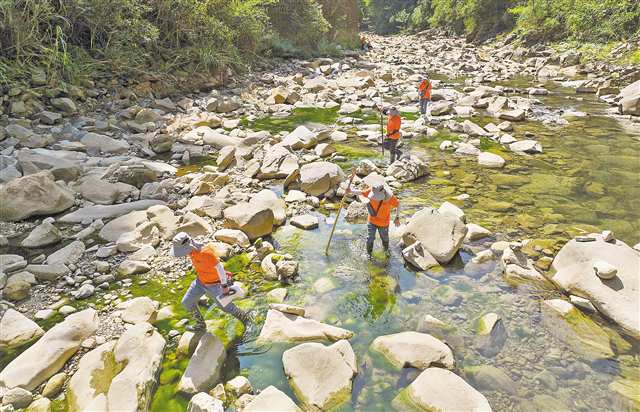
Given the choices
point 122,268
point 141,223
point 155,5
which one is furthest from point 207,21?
point 122,268

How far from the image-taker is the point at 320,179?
879cm

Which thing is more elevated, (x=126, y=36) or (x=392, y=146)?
(x=126, y=36)

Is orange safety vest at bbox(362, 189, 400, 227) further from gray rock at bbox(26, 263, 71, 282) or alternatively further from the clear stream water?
gray rock at bbox(26, 263, 71, 282)

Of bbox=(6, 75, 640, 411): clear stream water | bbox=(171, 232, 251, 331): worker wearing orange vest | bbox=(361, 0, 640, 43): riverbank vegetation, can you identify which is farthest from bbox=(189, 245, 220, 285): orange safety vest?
bbox=(361, 0, 640, 43): riverbank vegetation

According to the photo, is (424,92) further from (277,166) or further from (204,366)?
(204,366)

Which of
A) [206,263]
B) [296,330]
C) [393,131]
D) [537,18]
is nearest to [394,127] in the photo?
[393,131]

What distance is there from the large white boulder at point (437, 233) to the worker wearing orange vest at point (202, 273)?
3.48 meters

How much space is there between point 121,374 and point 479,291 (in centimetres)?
492

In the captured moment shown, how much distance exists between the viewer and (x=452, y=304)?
18.3 feet

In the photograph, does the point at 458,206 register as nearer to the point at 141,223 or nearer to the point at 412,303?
the point at 412,303

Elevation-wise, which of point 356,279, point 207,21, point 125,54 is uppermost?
point 207,21

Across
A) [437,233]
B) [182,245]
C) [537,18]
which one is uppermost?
[537,18]

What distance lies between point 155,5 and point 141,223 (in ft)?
44.7

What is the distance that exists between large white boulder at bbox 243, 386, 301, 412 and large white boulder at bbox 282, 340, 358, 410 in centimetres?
32
